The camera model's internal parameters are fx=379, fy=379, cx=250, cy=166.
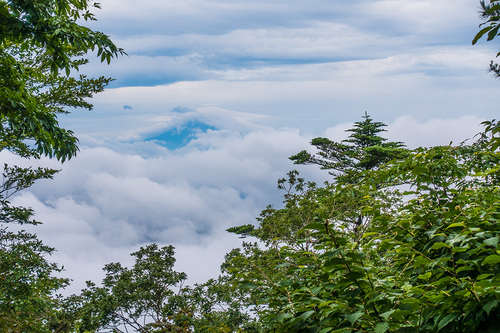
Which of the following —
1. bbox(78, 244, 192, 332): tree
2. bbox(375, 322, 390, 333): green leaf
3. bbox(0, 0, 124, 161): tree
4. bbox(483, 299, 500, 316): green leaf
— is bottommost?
bbox(483, 299, 500, 316): green leaf

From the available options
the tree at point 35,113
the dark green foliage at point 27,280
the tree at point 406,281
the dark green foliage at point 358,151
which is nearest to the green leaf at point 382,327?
the tree at point 406,281

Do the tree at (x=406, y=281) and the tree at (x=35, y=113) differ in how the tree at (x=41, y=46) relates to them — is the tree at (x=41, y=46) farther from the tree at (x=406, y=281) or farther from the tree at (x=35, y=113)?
the tree at (x=406, y=281)

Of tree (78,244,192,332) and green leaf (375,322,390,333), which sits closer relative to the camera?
green leaf (375,322,390,333)

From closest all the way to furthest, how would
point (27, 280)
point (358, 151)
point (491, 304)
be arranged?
point (491, 304)
point (27, 280)
point (358, 151)

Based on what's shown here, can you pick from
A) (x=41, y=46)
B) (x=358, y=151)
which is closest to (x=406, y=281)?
(x=41, y=46)

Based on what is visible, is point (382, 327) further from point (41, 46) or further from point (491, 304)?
point (41, 46)

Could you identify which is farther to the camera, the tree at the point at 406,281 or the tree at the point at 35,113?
the tree at the point at 35,113

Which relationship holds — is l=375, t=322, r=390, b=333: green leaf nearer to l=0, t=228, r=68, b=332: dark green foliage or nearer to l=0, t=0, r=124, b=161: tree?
l=0, t=0, r=124, b=161: tree

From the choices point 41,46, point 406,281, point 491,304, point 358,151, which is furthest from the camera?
point 358,151

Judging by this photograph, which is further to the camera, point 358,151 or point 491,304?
point 358,151

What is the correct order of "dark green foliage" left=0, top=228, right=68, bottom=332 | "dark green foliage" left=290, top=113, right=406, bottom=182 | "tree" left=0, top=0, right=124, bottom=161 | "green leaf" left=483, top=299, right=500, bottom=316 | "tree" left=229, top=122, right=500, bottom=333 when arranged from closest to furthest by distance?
"green leaf" left=483, top=299, right=500, bottom=316, "tree" left=229, top=122, right=500, bottom=333, "tree" left=0, top=0, right=124, bottom=161, "dark green foliage" left=0, top=228, right=68, bottom=332, "dark green foliage" left=290, top=113, right=406, bottom=182

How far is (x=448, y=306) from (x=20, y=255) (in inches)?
477

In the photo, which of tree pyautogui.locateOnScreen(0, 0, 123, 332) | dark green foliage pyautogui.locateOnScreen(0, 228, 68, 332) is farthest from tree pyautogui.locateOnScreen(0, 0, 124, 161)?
dark green foliage pyautogui.locateOnScreen(0, 228, 68, 332)

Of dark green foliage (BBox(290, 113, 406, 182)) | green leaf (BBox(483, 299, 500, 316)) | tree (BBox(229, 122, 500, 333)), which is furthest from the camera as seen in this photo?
dark green foliage (BBox(290, 113, 406, 182))
